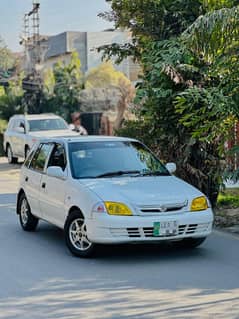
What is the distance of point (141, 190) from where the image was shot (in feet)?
27.1

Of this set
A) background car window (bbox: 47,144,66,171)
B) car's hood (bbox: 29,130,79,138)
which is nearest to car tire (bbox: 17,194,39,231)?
background car window (bbox: 47,144,66,171)

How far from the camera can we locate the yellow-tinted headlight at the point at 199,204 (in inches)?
326

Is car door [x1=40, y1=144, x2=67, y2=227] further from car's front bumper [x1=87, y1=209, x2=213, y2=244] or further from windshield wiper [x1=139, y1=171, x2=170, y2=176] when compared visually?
windshield wiper [x1=139, y1=171, x2=170, y2=176]

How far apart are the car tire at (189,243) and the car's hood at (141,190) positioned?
67 centimetres

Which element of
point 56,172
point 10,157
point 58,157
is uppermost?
point 58,157

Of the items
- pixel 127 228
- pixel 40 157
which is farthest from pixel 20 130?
pixel 127 228

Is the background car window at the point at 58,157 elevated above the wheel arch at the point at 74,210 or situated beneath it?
elevated above

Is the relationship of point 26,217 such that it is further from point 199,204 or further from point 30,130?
point 30,130

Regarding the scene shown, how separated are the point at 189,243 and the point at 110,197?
1.51m

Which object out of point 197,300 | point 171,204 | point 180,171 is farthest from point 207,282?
point 180,171

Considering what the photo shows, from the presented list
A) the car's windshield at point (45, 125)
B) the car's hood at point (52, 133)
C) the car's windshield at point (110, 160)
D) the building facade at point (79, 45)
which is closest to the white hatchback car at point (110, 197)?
the car's windshield at point (110, 160)

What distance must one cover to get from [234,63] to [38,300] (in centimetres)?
506

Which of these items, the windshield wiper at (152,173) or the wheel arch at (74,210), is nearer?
the wheel arch at (74,210)

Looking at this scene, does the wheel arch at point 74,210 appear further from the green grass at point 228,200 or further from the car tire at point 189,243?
the green grass at point 228,200
